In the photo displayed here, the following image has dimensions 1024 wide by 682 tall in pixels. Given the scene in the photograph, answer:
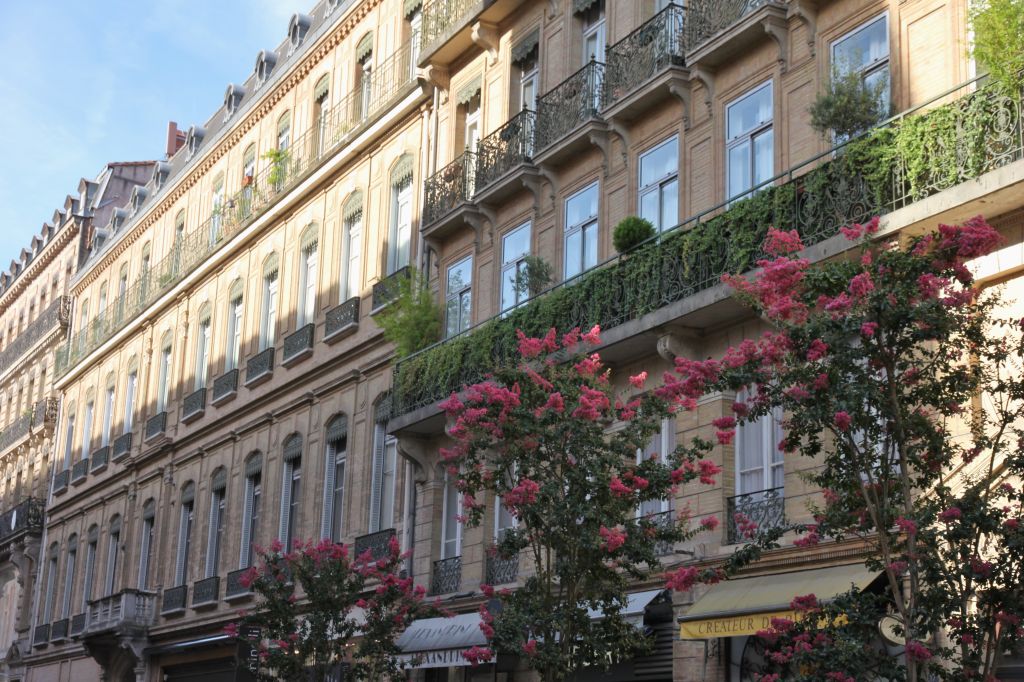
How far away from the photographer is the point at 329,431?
104ft

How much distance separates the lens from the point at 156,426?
140 feet

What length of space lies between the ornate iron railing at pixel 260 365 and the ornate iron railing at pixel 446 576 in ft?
33.5

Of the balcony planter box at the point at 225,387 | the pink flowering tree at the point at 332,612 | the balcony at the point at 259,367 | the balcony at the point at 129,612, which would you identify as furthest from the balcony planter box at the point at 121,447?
the pink flowering tree at the point at 332,612

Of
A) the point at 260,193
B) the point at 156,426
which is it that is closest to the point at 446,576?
the point at 260,193

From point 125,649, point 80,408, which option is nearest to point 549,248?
point 125,649

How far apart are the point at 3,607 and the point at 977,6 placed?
49.5m

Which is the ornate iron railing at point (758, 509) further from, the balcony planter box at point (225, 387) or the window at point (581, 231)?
the balcony planter box at point (225, 387)

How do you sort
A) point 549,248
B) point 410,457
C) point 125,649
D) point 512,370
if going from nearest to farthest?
point 512,370
point 549,248
point 410,457
point 125,649

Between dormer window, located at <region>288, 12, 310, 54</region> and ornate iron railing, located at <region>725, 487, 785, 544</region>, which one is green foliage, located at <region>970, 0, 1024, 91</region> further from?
dormer window, located at <region>288, 12, 310, 54</region>

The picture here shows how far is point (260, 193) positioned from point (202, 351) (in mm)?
5417

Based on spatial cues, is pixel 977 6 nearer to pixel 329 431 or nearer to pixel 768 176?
pixel 768 176

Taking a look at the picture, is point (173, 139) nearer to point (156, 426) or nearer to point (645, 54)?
point (156, 426)

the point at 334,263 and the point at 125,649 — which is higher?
the point at 334,263

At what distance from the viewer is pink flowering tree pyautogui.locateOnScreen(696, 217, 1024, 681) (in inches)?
457
